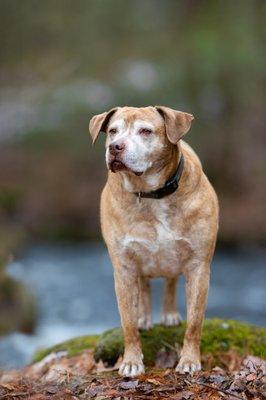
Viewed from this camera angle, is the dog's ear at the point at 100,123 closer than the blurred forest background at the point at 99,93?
Yes

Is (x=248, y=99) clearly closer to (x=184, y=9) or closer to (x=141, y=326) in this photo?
(x=184, y=9)

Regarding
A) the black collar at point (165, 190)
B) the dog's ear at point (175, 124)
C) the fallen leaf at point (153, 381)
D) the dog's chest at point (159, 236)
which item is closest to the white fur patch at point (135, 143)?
the dog's ear at point (175, 124)

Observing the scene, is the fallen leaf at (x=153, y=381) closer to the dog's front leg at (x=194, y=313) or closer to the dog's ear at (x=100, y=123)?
the dog's front leg at (x=194, y=313)

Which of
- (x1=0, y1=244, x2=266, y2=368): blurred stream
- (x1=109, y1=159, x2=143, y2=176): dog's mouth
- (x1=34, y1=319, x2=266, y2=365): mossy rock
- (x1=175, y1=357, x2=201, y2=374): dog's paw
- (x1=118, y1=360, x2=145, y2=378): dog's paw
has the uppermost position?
(x1=109, y1=159, x2=143, y2=176): dog's mouth

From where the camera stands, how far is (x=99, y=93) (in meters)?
24.1

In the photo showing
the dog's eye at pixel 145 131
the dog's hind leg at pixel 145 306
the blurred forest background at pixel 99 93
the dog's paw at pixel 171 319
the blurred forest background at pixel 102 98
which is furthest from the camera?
the blurred forest background at pixel 99 93

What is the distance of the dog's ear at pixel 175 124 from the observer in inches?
212

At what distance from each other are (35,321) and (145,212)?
25.1 ft

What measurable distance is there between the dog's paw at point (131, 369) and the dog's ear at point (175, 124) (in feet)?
6.15

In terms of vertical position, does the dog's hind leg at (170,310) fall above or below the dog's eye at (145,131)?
below

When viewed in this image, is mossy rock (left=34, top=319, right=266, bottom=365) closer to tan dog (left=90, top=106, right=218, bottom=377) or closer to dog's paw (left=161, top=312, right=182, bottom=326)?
dog's paw (left=161, top=312, right=182, bottom=326)

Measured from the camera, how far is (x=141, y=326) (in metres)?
6.81

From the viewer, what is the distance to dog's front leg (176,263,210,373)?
5793mm

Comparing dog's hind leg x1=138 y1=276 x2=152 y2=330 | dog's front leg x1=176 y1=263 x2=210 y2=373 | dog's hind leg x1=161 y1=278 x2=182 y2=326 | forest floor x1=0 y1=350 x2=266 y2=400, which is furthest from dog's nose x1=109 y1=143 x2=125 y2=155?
dog's hind leg x1=161 y1=278 x2=182 y2=326
